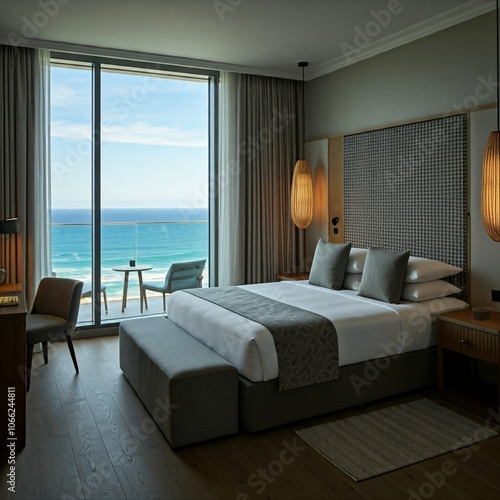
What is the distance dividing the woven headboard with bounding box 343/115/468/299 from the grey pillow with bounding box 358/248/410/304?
0.49m

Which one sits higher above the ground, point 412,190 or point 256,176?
point 256,176

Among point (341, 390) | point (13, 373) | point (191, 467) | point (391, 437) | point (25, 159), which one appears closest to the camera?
point (191, 467)

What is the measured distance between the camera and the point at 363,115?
4.75 metres

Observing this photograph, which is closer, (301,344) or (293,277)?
(301,344)

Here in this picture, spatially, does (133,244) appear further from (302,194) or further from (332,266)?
(332,266)

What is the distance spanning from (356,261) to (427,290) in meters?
0.74

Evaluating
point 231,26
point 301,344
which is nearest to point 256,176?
point 231,26

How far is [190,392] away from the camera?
Answer: 268 cm

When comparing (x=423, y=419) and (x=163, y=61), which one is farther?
A: (x=163, y=61)

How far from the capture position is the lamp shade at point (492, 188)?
3259mm

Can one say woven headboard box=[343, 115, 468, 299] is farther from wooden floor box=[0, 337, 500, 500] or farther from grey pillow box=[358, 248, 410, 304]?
wooden floor box=[0, 337, 500, 500]

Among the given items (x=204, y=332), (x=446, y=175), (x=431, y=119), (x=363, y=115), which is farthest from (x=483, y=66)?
(x=204, y=332)

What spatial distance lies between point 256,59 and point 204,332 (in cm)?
293

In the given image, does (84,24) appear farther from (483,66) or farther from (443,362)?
(443,362)
